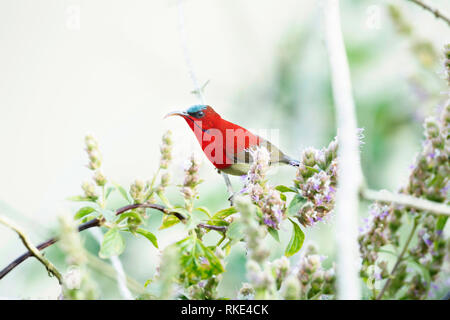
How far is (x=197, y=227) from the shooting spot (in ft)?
2.45

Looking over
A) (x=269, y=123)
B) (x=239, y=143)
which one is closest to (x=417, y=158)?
(x=239, y=143)

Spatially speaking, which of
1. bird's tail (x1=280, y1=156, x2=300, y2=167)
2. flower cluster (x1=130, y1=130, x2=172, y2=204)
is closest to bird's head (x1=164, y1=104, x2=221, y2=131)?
bird's tail (x1=280, y1=156, x2=300, y2=167)

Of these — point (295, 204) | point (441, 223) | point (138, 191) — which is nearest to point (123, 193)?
point (138, 191)

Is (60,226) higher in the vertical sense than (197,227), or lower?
lower

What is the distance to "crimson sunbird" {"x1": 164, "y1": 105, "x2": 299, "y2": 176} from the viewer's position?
1.07 meters

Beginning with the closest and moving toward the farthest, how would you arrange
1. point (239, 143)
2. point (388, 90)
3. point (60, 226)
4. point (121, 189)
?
1. point (60, 226)
2. point (121, 189)
3. point (239, 143)
4. point (388, 90)

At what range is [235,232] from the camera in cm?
72

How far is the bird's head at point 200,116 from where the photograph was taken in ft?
3.68

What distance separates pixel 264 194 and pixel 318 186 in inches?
3.4

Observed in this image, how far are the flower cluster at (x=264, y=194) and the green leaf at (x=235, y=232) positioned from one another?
5 cm

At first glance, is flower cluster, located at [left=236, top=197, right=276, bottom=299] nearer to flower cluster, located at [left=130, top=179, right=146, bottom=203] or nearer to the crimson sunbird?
flower cluster, located at [left=130, top=179, right=146, bottom=203]
